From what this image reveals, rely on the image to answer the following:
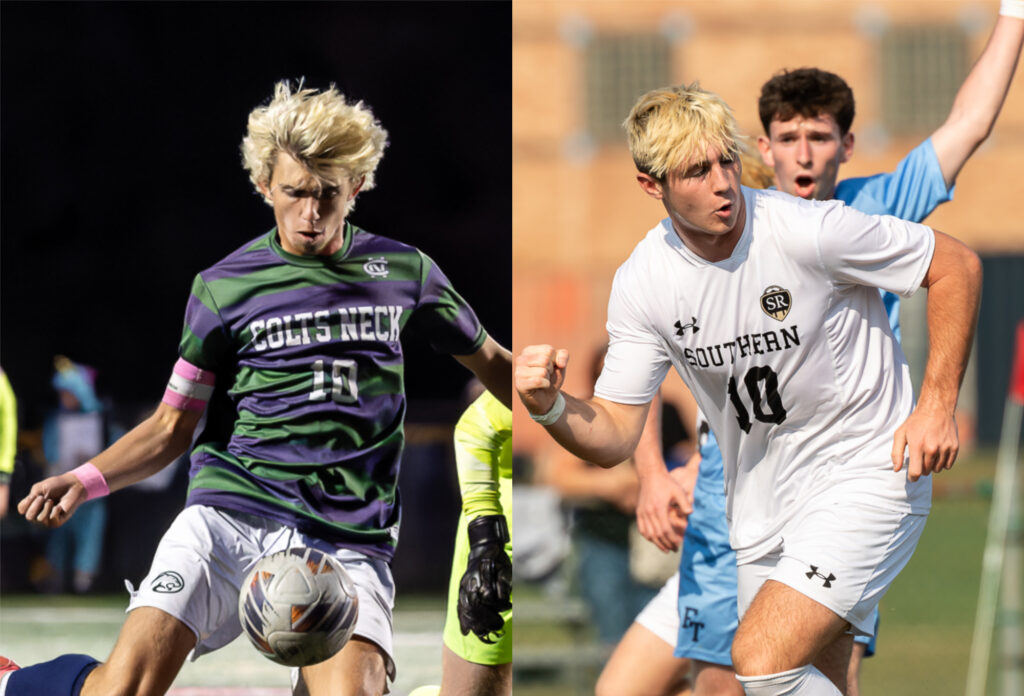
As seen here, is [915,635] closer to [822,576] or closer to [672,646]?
[672,646]

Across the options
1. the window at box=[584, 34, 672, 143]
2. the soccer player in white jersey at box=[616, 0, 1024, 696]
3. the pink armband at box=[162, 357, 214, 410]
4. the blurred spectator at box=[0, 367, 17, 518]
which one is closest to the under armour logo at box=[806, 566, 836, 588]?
the soccer player in white jersey at box=[616, 0, 1024, 696]

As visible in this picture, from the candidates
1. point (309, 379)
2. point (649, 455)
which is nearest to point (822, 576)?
point (649, 455)

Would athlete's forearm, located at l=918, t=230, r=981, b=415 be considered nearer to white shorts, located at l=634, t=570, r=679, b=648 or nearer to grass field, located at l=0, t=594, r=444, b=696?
white shorts, located at l=634, t=570, r=679, b=648

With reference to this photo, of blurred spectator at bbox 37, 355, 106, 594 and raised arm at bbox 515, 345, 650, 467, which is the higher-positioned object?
raised arm at bbox 515, 345, 650, 467

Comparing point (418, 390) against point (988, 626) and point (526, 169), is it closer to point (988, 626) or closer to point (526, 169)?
point (988, 626)

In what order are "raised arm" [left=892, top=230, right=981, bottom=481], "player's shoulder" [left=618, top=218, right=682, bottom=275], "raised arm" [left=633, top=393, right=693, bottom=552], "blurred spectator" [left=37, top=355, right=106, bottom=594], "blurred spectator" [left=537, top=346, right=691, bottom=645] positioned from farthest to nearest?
1. "blurred spectator" [left=537, top=346, right=691, bottom=645]
2. "blurred spectator" [left=37, top=355, right=106, bottom=594]
3. "raised arm" [left=633, top=393, right=693, bottom=552]
4. "player's shoulder" [left=618, top=218, right=682, bottom=275]
5. "raised arm" [left=892, top=230, right=981, bottom=481]

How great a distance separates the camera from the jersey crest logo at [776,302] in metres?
3.71

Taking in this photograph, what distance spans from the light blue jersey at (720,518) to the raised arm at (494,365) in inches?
31.3

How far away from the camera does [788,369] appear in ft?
12.3

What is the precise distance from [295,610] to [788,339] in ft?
5.24

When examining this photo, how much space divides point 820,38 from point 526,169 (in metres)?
6.40

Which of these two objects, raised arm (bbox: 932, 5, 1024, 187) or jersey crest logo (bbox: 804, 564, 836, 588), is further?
raised arm (bbox: 932, 5, 1024, 187)

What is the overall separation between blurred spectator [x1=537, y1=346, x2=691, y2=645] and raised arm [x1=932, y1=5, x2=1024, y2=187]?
2584mm

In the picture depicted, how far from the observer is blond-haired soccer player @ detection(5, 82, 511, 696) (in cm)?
407
